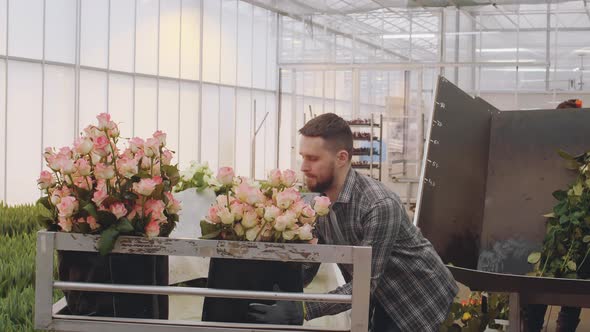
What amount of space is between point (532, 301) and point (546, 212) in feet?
3.69

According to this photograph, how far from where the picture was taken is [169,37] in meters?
14.8

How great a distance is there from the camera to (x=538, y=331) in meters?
4.62

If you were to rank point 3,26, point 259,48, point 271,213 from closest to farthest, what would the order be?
point 271,213
point 3,26
point 259,48

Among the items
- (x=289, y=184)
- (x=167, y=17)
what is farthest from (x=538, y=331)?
(x=167, y=17)

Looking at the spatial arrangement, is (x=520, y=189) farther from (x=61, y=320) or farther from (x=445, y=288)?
(x=61, y=320)

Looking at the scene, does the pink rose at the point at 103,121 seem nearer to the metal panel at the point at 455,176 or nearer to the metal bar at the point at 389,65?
the metal panel at the point at 455,176

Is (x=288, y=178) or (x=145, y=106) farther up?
(x=145, y=106)

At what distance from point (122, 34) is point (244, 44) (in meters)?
3.89

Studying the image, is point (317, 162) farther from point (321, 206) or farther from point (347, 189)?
point (321, 206)

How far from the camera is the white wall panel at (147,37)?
13930mm

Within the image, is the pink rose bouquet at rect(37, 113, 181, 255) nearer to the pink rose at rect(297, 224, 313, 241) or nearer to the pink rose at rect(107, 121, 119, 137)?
the pink rose at rect(107, 121, 119, 137)

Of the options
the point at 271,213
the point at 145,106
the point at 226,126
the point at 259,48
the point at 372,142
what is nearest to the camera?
the point at 271,213

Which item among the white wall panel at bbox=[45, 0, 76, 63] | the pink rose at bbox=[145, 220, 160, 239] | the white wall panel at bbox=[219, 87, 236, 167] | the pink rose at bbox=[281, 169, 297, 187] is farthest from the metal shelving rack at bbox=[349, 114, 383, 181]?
the pink rose at bbox=[145, 220, 160, 239]

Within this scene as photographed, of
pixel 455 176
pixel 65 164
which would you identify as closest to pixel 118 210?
pixel 65 164
